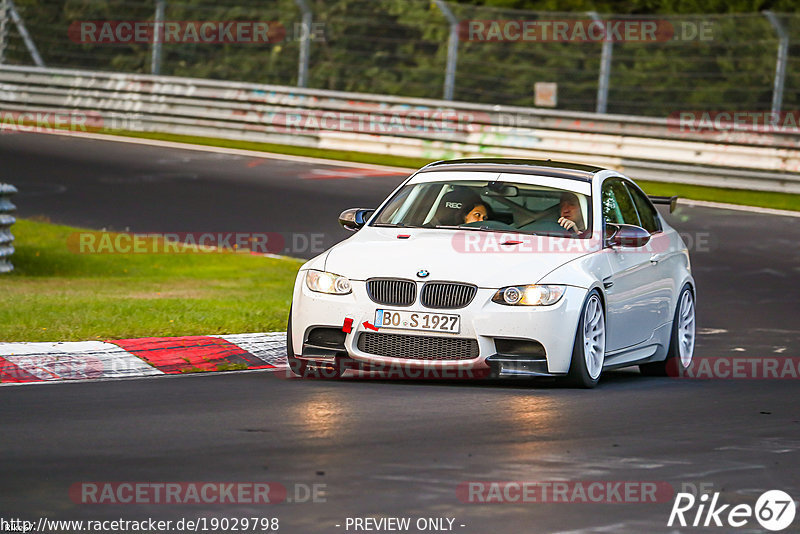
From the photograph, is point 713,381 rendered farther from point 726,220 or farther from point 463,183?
point 726,220

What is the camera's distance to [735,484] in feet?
23.1

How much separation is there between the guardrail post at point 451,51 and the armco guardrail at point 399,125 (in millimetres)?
455

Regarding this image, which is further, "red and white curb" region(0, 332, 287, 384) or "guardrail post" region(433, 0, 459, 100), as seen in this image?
"guardrail post" region(433, 0, 459, 100)

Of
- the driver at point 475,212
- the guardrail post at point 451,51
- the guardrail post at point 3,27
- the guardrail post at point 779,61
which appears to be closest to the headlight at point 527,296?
the driver at point 475,212

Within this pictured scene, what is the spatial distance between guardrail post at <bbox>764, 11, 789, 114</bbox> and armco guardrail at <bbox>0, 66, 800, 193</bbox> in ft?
2.04

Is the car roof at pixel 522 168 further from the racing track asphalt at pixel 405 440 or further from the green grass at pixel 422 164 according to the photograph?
the green grass at pixel 422 164

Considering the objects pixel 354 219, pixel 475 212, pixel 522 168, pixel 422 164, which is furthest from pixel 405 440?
pixel 422 164

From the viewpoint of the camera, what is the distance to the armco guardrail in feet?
78.2

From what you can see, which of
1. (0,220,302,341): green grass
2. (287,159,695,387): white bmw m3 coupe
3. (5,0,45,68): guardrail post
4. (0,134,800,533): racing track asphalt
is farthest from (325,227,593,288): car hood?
(5,0,45,68): guardrail post

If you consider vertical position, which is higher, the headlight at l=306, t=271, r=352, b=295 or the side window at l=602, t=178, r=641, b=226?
the side window at l=602, t=178, r=641, b=226

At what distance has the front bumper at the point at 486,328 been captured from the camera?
9.34 metres

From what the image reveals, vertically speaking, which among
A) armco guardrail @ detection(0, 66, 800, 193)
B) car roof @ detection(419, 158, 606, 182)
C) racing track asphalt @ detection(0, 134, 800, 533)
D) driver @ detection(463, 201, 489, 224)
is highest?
armco guardrail @ detection(0, 66, 800, 193)

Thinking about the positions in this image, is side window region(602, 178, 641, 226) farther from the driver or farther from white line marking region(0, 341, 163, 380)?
white line marking region(0, 341, 163, 380)

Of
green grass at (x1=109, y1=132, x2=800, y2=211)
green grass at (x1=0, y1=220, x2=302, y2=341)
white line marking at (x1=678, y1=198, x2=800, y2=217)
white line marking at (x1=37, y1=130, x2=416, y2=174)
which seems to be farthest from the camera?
white line marking at (x1=37, y1=130, x2=416, y2=174)
